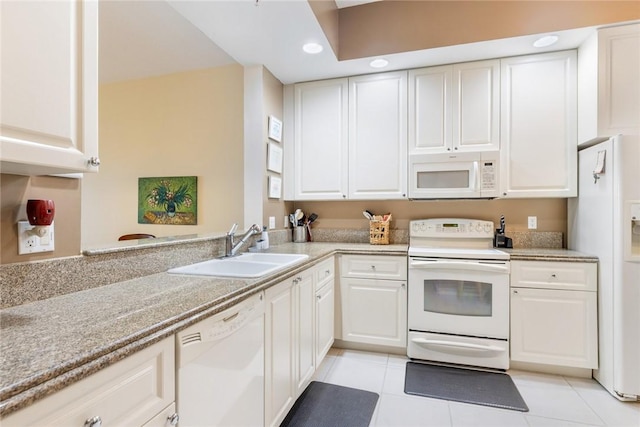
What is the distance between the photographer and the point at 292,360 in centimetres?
178

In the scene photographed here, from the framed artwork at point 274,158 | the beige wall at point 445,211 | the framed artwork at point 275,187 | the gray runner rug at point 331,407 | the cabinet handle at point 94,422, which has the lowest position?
the gray runner rug at point 331,407

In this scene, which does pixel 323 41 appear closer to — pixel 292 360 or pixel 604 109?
pixel 604 109

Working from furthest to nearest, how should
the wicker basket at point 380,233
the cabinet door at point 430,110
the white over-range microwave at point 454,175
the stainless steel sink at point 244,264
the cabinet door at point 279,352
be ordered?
the wicker basket at point 380,233
the cabinet door at point 430,110
the white over-range microwave at point 454,175
the stainless steel sink at point 244,264
the cabinet door at point 279,352

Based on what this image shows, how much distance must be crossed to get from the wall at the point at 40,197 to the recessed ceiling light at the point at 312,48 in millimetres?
1877

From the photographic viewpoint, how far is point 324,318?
2.39m

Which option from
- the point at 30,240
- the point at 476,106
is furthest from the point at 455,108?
the point at 30,240

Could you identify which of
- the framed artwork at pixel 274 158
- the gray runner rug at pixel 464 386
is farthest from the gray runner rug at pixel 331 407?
the framed artwork at pixel 274 158

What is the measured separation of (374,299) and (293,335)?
40.7 inches

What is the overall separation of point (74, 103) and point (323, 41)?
1.89 m

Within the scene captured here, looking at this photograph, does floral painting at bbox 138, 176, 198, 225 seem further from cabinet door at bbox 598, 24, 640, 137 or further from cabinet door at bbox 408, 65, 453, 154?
cabinet door at bbox 598, 24, 640, 137

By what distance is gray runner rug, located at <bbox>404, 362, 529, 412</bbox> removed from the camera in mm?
2017

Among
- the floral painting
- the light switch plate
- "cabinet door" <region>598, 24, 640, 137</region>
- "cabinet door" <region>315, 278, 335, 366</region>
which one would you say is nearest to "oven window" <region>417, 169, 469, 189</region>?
"cabinet door" <region>598, 24, 640, 137</region>

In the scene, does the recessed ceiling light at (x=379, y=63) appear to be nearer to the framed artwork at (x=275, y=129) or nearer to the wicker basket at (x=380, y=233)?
the framed artwork at (x=275, y=129)

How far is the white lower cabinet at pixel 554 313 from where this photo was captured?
2.22 metres
